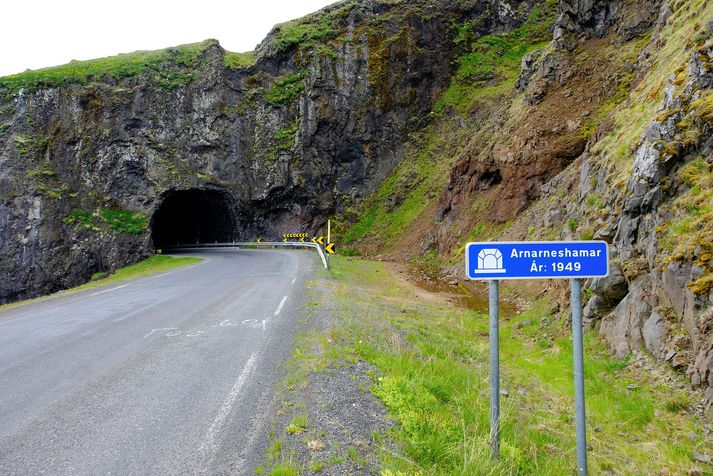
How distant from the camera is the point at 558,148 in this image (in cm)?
2136

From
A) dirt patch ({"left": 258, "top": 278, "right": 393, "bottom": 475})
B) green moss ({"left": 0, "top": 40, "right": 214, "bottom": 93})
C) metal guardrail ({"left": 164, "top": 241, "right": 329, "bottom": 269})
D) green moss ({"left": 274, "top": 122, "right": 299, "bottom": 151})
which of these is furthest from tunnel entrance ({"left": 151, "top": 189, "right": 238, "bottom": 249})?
dirt patch ({"left": 258, "top": 278, "right": 393, "bottom": 475})

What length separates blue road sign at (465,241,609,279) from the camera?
379 cm

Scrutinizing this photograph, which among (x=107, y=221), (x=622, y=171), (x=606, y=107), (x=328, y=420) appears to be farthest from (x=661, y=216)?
(x=107, y=221)

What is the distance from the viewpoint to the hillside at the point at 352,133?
69.4ft

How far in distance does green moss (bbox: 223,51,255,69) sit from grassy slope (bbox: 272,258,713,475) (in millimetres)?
37421

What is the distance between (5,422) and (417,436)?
4707 mm

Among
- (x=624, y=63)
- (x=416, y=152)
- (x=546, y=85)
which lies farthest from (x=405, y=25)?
(x=624, y=63)

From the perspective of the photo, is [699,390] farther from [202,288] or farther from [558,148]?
[558,148]

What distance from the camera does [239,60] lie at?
4294cm

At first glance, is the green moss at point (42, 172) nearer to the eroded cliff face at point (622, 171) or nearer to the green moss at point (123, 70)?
the green moss at point (123, 70)

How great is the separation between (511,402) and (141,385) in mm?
5543

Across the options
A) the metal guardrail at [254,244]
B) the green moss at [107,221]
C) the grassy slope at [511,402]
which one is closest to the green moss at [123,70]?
the green moss at [107,221]

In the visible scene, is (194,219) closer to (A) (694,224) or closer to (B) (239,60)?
(B) (239,60)

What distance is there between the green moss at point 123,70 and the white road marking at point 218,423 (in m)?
38.9
